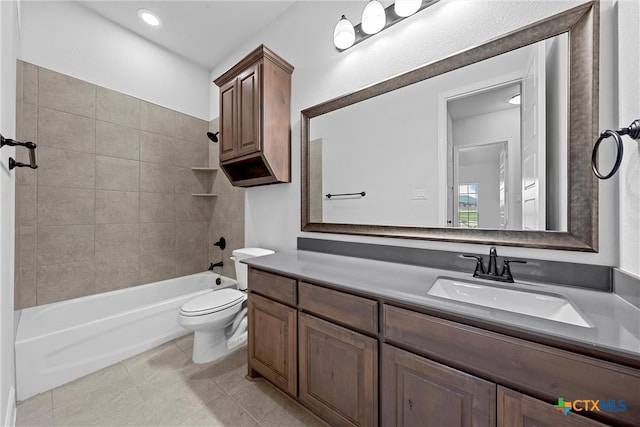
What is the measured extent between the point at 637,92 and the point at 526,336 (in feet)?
2.93

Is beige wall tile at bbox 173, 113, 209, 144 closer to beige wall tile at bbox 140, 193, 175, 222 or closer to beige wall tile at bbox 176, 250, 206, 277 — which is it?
beige wall tile at bbox 140, 193, 175, 222

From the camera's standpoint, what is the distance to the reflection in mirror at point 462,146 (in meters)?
1.09

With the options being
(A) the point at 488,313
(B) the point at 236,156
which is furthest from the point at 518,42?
(B) the point at 236,156

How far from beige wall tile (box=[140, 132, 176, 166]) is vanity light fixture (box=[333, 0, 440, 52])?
2.07m

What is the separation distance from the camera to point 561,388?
65 centimetres

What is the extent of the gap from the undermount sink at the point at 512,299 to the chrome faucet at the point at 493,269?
0.06 metres

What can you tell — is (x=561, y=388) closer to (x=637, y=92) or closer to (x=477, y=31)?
(x=637, y=92)

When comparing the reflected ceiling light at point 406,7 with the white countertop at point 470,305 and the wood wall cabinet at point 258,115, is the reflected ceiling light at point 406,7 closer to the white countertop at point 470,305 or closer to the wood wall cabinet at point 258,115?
the wood wall cabinet at point 258,115

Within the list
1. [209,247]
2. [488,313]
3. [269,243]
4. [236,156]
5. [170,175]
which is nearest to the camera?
[488,313]

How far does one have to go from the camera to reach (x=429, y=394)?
87 cm

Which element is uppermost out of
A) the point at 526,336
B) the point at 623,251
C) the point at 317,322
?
the point at 623,251

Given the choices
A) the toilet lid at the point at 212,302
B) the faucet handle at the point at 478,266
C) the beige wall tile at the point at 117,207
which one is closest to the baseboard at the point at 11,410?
the toilet lid at the point at 212,302

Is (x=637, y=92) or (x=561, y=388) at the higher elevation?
(x=637, y=92)

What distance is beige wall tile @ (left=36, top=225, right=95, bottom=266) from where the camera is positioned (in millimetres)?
1922
